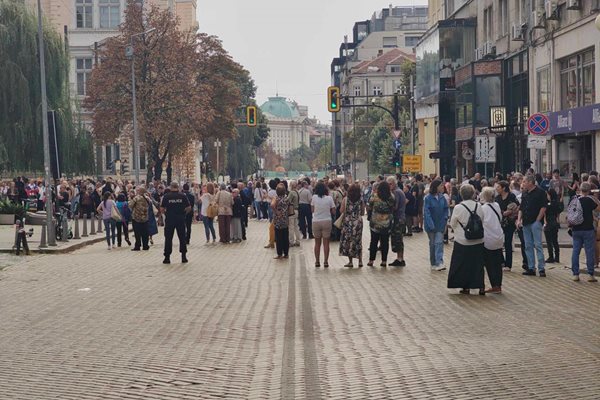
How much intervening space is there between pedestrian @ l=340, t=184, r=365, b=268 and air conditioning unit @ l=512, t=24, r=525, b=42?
27098mm

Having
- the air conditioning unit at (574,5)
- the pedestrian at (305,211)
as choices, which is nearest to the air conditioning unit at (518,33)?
the air conditioning unit at (574,5)

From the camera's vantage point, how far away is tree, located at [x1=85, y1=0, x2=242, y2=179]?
66.4m

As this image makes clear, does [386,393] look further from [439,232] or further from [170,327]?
[439,232]

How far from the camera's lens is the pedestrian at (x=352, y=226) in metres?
23.4

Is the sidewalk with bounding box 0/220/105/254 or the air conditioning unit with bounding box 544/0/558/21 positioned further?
the air conditioning unit with bounding box 544/0/558/21

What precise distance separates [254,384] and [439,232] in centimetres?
1320

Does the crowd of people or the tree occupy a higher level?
the tree

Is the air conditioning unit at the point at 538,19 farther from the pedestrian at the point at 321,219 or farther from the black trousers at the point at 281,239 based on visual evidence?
the pedestrian at the point at 321,219

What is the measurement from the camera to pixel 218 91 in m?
74.2

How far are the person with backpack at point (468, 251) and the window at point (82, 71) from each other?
72.0 m

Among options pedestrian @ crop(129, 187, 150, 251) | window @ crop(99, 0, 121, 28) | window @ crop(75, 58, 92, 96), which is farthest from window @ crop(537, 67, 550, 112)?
window @ crop(99, 0, 121, 28)

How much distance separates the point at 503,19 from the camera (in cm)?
5403

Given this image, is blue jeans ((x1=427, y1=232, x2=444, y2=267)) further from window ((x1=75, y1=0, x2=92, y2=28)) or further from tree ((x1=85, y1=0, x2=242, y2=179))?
window ((x1=75, y1=0, x2=92, y2=28))

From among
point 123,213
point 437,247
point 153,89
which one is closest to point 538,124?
point 437,247
